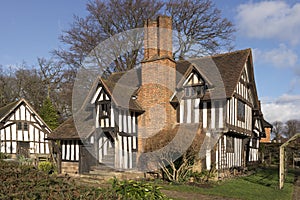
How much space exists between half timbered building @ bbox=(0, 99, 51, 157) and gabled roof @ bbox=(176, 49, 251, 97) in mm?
10728

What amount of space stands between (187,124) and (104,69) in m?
10.7

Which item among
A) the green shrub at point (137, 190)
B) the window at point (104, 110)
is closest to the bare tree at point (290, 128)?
the window at point (104, 110)

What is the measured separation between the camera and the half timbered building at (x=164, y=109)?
13.1m

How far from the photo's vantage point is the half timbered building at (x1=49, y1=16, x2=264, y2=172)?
13109 mm

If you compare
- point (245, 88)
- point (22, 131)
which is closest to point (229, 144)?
point (245, 88)

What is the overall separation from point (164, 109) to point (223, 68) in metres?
3.46

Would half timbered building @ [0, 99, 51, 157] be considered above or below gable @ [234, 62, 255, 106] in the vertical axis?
below

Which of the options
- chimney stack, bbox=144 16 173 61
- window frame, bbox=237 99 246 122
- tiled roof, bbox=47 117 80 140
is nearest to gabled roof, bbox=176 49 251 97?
chimney stack, bbox=144 16 173 61

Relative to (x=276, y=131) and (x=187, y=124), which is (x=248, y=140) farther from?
(x=276, y=131)

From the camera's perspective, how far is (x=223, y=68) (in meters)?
14.7

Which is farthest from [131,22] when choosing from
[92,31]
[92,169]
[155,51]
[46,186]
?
[46,186]

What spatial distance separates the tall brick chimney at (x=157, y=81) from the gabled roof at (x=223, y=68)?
3.47 feet

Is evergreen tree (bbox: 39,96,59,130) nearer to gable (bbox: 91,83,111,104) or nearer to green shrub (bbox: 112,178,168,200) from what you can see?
gable (bbox: 91,83,111,104)

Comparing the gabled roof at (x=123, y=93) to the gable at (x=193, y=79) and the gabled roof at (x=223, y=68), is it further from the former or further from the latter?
the gable at (x=193, y=79)
